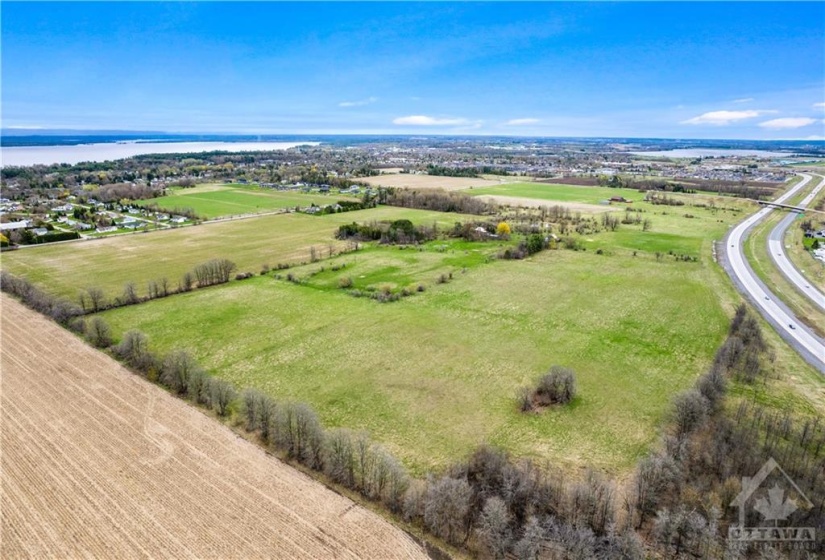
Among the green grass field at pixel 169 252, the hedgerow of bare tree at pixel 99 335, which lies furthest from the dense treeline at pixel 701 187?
the hedgerow of bare tree at pixel 99 335

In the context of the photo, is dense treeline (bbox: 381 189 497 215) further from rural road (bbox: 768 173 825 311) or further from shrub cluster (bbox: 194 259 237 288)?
shrub cluster (bbox: 194 259 237 288)

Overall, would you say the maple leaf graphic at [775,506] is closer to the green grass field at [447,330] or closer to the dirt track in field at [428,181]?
the green grass field at [447,330]

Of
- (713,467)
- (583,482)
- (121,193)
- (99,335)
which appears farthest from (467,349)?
(121,193)

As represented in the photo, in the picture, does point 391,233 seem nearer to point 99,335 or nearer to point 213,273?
point 213,273

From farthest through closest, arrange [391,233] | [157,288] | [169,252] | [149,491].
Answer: [391,233] → [169,252] → [157,288] → [149,491]

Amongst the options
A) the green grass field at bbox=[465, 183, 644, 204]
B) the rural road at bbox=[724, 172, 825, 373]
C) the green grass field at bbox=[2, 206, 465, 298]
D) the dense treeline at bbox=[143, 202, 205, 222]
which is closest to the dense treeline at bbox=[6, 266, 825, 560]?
the rural road at bbox=[724, 172, 825, 373]

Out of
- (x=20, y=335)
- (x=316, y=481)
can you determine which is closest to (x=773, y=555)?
(x=316, y=481)
